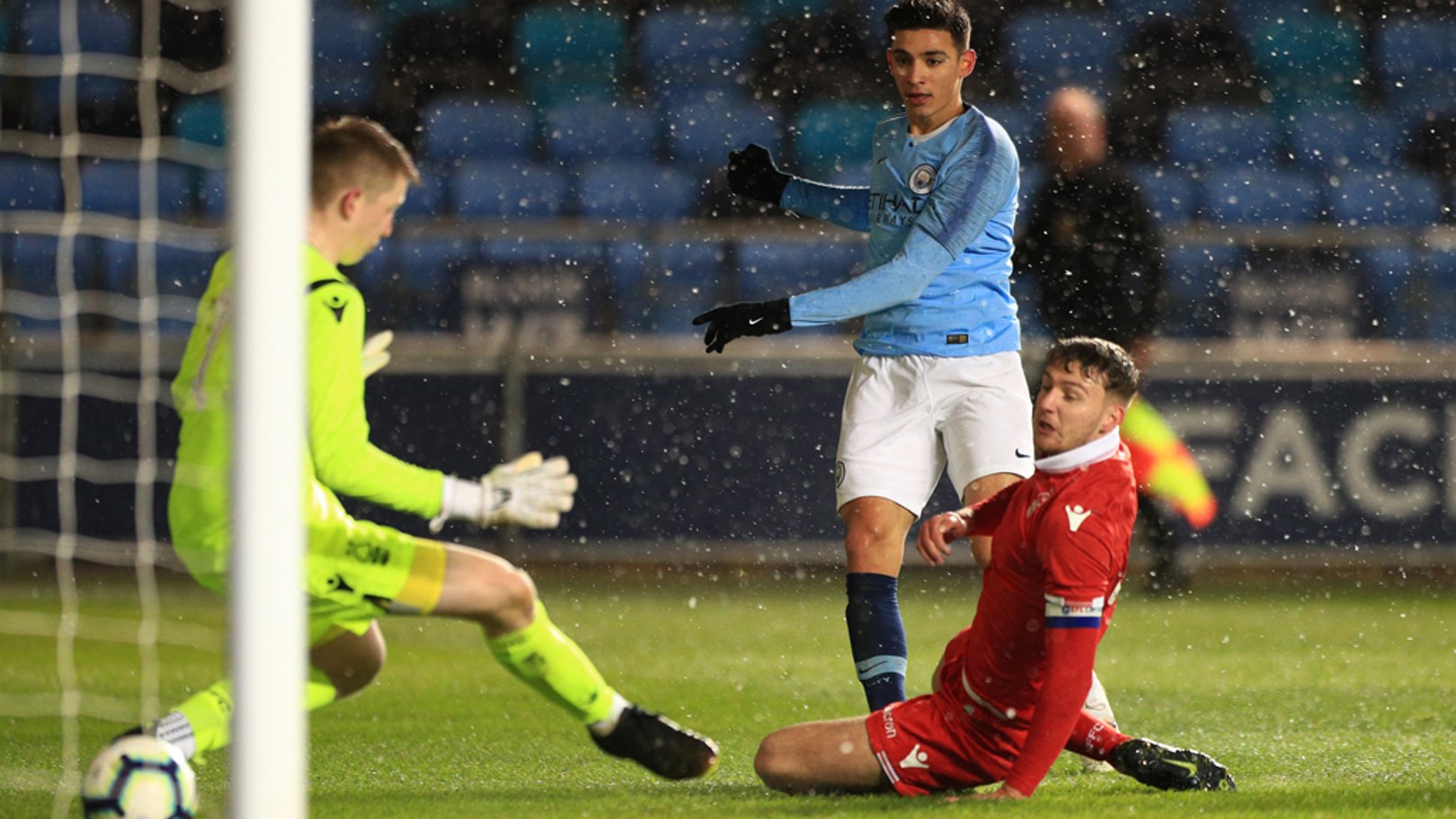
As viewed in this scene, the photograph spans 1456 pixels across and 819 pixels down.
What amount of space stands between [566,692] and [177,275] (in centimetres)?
585

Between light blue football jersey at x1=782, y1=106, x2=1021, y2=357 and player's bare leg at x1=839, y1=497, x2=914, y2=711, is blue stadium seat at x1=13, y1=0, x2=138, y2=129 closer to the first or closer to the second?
light blue football jersey at x1=782, y1=106, x2=1021, y2=357

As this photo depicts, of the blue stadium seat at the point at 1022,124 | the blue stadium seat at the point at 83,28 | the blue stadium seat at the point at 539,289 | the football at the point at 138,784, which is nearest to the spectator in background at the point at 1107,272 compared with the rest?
the blue stadium seat at the point at 539,289

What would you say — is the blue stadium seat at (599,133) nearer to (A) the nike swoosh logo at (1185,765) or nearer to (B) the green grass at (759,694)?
(B) the green grass at (759,694)

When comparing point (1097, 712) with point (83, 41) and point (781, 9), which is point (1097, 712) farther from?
point (83, 41)

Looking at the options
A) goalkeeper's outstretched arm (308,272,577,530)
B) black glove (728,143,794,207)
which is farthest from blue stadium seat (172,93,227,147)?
goalkeeper's outstretched arm (308,272,577,530)

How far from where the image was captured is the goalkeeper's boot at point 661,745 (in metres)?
3.60

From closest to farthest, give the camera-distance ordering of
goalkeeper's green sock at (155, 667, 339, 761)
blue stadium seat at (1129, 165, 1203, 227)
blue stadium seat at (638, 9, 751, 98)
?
1. goalkeeper's green sock at (155, 667, 339, 761)
2. blue stadium seat at (1129, 165, 1203, 227)
3. blue stadium seat at (638, 9, 751, 98)

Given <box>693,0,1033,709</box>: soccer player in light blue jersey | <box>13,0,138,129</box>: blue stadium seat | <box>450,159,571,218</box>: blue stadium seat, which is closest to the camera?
<box>693,0,1033,709</box>: soccer player in light blue jersey

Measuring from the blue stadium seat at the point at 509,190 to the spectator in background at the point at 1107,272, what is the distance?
3317mm

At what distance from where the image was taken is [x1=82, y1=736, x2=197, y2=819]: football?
324 centimetres

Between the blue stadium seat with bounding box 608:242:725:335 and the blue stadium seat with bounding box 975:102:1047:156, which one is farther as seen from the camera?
the blue stadium seat with bounding box 975:102:1047:156

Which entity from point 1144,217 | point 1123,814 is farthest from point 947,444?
point 1144,217

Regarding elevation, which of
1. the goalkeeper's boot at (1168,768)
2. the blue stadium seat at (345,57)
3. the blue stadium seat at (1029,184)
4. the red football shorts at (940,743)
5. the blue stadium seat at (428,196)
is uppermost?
the blue stadium seat at (345,57)

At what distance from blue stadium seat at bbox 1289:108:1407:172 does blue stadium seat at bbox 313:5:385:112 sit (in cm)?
521
